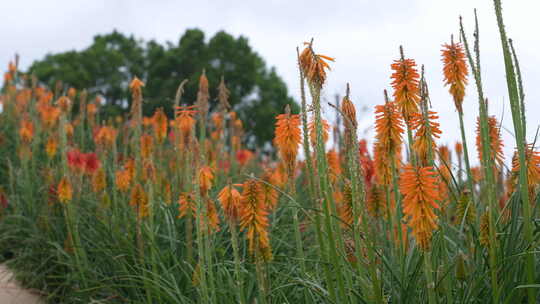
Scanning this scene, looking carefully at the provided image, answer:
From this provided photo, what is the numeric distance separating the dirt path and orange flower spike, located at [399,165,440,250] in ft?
12.1

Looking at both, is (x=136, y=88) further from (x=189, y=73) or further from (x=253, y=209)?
(x=189, y=73)

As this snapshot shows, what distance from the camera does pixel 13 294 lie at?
4.27 meters

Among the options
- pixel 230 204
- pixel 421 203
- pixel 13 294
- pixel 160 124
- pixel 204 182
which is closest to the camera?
pixel 421 203

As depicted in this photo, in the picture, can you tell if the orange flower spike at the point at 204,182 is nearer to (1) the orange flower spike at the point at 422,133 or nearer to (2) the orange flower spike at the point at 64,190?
(1) the orange flower spike at the point at 422,133

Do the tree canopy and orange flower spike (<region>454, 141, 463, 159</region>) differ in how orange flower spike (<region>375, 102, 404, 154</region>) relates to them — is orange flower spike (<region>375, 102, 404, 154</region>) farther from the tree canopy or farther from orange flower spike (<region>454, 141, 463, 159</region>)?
the tree canopy

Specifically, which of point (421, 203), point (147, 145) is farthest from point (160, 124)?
point (421, 203)

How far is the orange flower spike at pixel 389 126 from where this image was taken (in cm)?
204

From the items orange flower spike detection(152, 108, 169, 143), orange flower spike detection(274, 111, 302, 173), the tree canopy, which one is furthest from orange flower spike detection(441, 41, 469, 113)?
the tree canopy

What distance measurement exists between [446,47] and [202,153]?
1.21 meters

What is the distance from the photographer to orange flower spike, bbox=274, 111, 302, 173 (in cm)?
206

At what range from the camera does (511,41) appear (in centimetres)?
186

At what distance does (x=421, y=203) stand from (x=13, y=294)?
12.6 feet

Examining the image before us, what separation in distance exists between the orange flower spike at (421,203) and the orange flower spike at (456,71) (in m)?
0.69

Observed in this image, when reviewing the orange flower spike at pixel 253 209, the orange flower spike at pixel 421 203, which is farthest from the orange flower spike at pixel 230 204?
the orange flower spike at pixel 421 203
